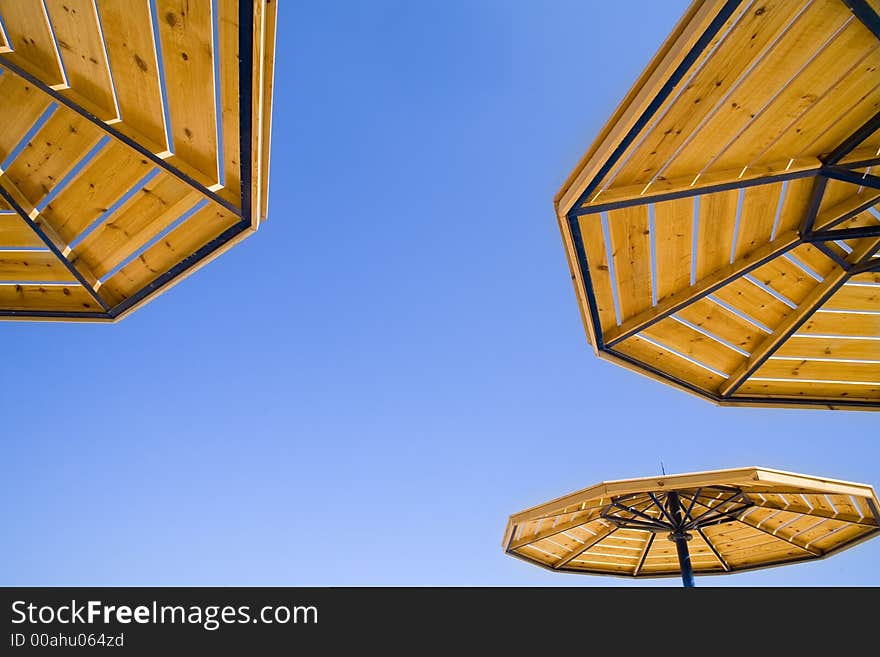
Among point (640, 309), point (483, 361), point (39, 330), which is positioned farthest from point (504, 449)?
point (39, 330)

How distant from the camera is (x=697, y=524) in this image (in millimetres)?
8125

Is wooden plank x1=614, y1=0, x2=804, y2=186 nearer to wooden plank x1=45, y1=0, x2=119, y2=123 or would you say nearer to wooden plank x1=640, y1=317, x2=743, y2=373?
wooden plank x1=640, y1=317, x2=743, y2=373

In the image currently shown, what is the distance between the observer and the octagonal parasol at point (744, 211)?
3.35 m

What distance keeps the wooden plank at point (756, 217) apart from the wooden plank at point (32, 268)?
5921 millimetres

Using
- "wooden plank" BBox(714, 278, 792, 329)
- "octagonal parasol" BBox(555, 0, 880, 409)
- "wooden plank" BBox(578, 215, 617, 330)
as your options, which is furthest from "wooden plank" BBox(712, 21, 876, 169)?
"wooden plank" BBox(714, 278, 792, 329)

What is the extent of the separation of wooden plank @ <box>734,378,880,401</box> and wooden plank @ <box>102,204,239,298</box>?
18.3 feet

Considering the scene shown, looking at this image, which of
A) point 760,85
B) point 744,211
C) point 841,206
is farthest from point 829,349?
point 760,85

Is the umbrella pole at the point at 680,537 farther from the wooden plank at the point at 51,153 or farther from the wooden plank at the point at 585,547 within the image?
the wooden plank at the point at 51,153

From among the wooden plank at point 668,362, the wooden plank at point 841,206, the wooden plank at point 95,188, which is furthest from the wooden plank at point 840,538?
the wooden plank at point 95,188

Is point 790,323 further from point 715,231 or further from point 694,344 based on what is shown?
point 715,231

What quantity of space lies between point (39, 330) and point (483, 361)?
24.6 ft

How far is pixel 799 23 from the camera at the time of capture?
3236mm

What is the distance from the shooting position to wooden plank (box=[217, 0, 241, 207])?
3072mm

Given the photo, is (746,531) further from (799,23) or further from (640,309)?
(799,23)
